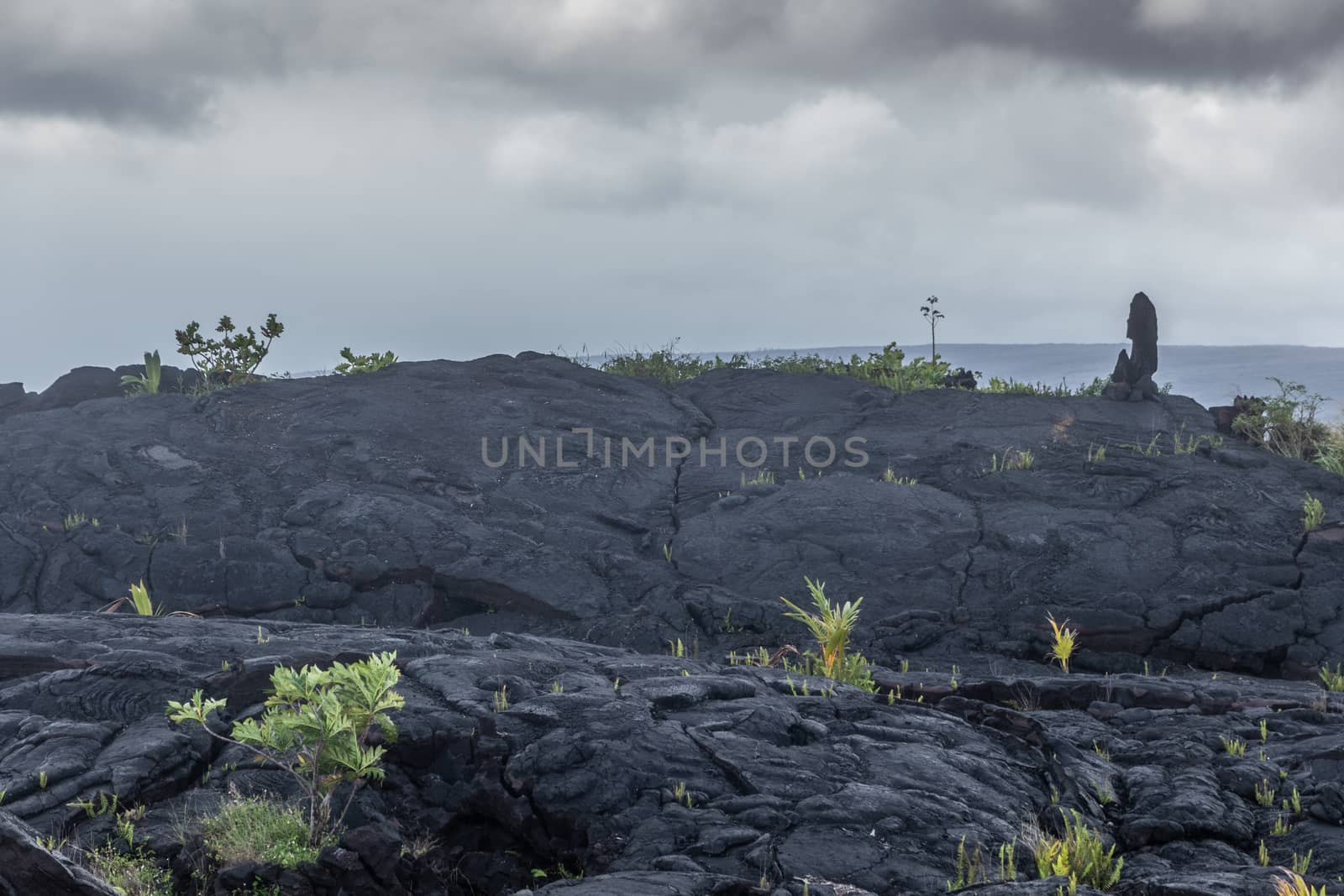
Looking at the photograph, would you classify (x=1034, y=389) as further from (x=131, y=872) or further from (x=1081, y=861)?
(x=131, y=872)

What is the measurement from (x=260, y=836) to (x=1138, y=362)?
61.6 feet

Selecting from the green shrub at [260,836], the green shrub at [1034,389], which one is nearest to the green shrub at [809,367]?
the green shrub at [1034,389]

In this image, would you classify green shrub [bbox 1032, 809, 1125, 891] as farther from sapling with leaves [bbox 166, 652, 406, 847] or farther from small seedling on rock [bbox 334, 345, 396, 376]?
small seedling on rock [bbox 334, 345, 396, 376]

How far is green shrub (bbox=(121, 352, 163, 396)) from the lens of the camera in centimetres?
2048

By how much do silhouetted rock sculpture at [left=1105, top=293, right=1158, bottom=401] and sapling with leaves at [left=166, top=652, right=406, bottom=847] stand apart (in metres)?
17.2

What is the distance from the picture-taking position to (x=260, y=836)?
5.71 m

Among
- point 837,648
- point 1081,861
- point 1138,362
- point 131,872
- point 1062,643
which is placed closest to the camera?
point 131,872

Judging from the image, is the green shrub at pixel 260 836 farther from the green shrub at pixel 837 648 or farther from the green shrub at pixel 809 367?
the green shrub at pixel 809 367

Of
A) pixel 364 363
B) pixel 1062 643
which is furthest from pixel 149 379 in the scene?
pixel 1062 643

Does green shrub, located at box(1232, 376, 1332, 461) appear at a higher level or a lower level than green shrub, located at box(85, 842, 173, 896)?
higher

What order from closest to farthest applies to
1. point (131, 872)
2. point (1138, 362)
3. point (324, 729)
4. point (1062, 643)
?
point (131, 872) → point (324, 729) → point (1062, 643) → point (1138, 362)

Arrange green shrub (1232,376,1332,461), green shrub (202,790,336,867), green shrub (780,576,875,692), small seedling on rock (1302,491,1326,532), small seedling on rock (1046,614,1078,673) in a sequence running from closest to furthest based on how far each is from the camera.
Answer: green shrub (202,790,336,867) < green shrub (780,576,875,692) < small seedling on rock (1046,614,1078,673) < small seedling on rock (1302,491,1326,532) < green shrub (1232,376,1332,461)

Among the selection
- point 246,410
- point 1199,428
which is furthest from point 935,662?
point 246,410

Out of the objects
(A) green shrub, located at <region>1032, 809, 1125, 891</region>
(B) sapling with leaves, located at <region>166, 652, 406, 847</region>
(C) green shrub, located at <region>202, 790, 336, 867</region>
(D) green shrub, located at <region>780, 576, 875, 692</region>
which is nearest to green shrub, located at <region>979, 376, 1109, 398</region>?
(D) green shrub, located at <region>780, 576, 875, 692</region>
